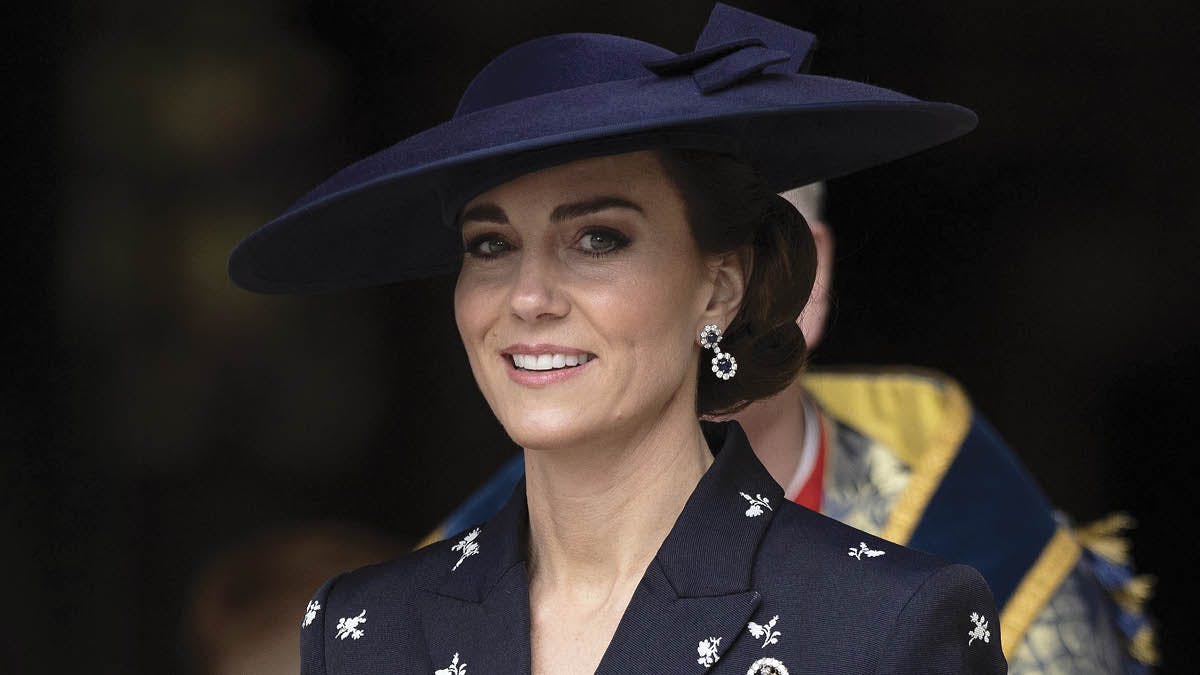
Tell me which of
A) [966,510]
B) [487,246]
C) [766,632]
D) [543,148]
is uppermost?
[543,148]

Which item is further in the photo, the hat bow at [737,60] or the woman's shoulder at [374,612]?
the woman's shoulder at [374,612]

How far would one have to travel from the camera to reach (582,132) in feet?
5.81

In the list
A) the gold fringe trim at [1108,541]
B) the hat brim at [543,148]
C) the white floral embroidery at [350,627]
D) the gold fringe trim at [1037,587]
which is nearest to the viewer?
the hat brim at [543,148]

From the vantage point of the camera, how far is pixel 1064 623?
2.98 m

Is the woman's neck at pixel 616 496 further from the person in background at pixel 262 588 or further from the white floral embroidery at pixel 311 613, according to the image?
the person in background at pixel 262 588

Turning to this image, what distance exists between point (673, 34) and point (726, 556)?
2468mm

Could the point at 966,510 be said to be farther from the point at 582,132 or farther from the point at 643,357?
the point at 582,132

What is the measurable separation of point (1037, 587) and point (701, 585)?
4.05 feet

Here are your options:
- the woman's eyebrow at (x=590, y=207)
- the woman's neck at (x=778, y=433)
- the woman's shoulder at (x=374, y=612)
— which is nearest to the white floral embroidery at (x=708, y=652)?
the woman's shoulder at (x=374, y=612)

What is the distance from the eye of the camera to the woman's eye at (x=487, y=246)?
202cm

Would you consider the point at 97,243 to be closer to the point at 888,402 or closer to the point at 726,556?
the point at 888,402

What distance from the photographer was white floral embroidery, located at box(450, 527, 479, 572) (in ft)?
7.12

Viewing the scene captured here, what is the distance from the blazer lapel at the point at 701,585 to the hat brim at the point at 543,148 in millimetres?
372

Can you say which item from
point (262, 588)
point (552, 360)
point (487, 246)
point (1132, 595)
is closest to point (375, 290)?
point (262, 588)
